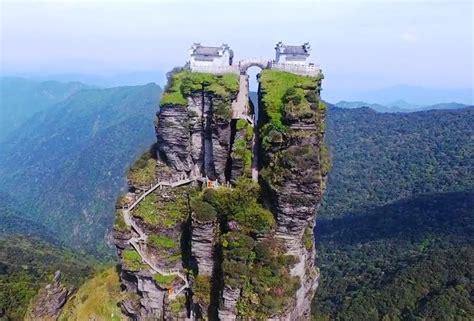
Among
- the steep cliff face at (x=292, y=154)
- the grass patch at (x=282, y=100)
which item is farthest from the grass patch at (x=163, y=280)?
the grass patch at (x=282, y=100)

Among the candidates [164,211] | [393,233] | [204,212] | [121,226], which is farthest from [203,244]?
[393,233]

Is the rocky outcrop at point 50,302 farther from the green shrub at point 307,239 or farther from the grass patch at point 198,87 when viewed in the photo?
the green shrub at point 307,239

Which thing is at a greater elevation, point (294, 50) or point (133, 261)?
point (294, 50)

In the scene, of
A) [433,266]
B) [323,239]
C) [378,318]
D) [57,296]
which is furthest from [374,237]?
[57,296]

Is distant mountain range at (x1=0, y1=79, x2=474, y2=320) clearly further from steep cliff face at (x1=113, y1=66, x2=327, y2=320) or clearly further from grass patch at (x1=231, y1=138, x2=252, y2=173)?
grass patch at (x1=231, y1=138, x2=252, y2=173)

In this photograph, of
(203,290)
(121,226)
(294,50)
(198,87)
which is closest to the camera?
(198,87)

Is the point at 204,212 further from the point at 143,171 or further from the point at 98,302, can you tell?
the point at 98,302
